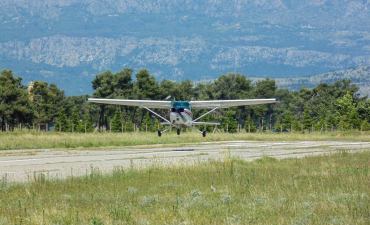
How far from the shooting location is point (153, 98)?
10138 centimetres

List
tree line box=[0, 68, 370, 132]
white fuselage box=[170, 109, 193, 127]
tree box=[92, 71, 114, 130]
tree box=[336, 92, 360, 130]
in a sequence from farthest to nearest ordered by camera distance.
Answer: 1. tree box=[92, 71, 114, 130]
2. tree line box=[0, 68, 370, 132]
3. tree box=[336, 92, 360, 130]
4. white fuselage box=[170, 109, 193, 127]

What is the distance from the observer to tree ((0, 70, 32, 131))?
82.8 meters

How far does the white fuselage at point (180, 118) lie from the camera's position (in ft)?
185

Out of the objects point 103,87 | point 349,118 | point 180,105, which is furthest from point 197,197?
point 103,87

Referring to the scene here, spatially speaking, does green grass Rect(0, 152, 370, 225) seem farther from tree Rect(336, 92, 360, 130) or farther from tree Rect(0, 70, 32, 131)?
tree Rect(0, 70, 32, 131)

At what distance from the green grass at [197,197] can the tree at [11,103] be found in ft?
211

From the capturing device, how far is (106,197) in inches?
583

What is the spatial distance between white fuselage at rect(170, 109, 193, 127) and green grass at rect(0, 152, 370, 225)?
34.9 meters

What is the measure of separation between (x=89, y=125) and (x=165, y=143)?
36.4 m

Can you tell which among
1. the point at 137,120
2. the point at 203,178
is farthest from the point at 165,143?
the point at 137,120

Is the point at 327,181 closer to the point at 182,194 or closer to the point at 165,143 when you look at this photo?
the point at 182,194

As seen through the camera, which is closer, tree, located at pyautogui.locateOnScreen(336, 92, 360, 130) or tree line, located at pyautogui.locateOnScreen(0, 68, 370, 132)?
tree, located at pyautogui.locateOnScreen(336, 92, 360, 130)

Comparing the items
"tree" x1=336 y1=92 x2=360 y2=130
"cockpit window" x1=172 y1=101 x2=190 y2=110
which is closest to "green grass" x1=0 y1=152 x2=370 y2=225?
"cockpit window" x1=172 y1=101 x2=190 y2=110

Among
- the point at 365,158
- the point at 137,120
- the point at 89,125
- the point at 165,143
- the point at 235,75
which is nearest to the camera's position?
the point at 365,158
